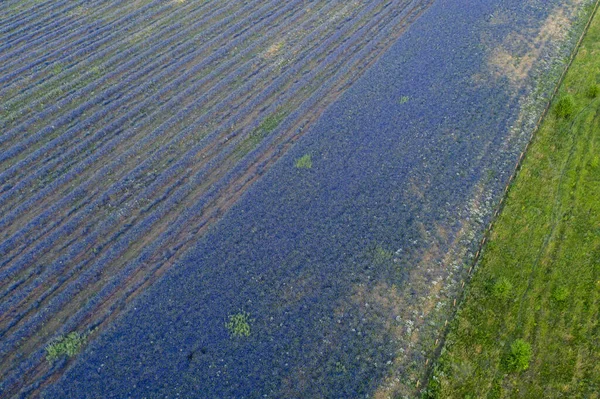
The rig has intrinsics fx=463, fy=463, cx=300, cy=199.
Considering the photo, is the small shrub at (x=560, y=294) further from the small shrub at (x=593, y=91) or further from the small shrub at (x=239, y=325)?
the small shrub at (x=593, y=91)

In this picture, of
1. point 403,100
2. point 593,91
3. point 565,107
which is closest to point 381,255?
point 403,100

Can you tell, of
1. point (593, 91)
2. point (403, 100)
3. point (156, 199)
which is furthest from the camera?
point (403, 100)

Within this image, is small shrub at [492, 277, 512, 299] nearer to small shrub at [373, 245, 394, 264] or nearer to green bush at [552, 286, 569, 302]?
green bush at [552, 286, 569, 302]

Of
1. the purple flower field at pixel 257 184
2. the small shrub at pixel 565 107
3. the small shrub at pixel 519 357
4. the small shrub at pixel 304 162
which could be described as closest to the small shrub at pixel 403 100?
the purple flower field at pixel 257 184

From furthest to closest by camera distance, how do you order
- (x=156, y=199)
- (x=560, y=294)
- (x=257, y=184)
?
(x=257, y=184) < (x=156, y=199) < (x=560, y=294)

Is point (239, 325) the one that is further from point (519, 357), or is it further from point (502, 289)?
point (502, 289)

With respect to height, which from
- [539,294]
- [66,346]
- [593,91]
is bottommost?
[539,294]

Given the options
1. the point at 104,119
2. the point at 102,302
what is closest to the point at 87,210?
the point at 102,302
